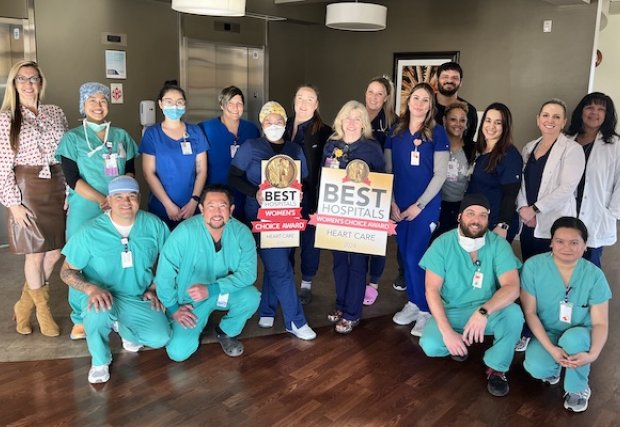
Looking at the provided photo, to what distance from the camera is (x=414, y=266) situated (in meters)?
3.66

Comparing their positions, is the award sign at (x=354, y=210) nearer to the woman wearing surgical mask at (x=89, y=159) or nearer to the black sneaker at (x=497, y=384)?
the black sneaker at (x=497, y=384)

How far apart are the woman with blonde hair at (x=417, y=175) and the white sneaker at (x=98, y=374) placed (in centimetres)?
190

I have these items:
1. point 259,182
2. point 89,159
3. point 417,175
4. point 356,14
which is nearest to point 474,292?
point 417,175

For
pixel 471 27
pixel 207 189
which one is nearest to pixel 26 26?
pixel 207 189

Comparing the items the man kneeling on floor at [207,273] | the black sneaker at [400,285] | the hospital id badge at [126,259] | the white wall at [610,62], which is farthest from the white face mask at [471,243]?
the white wall at [610,62]

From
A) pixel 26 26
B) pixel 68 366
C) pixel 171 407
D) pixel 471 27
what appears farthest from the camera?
pixel 471 27

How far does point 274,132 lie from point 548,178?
1.68 metres

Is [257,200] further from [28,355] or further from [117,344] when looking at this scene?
[28,355]

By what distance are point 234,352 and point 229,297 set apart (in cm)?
33

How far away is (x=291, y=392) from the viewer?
2.95m

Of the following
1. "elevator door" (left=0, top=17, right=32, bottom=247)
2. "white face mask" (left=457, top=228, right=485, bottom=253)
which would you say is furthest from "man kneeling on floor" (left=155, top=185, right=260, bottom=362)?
"elevator door" (left=0, top=17, right=32, bottom=247)

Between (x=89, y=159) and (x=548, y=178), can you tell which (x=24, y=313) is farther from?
(x=548, y=178)

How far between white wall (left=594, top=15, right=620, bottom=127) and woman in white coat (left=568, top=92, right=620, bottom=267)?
6.46 metres

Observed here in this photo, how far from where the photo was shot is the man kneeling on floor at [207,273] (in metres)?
3.15
